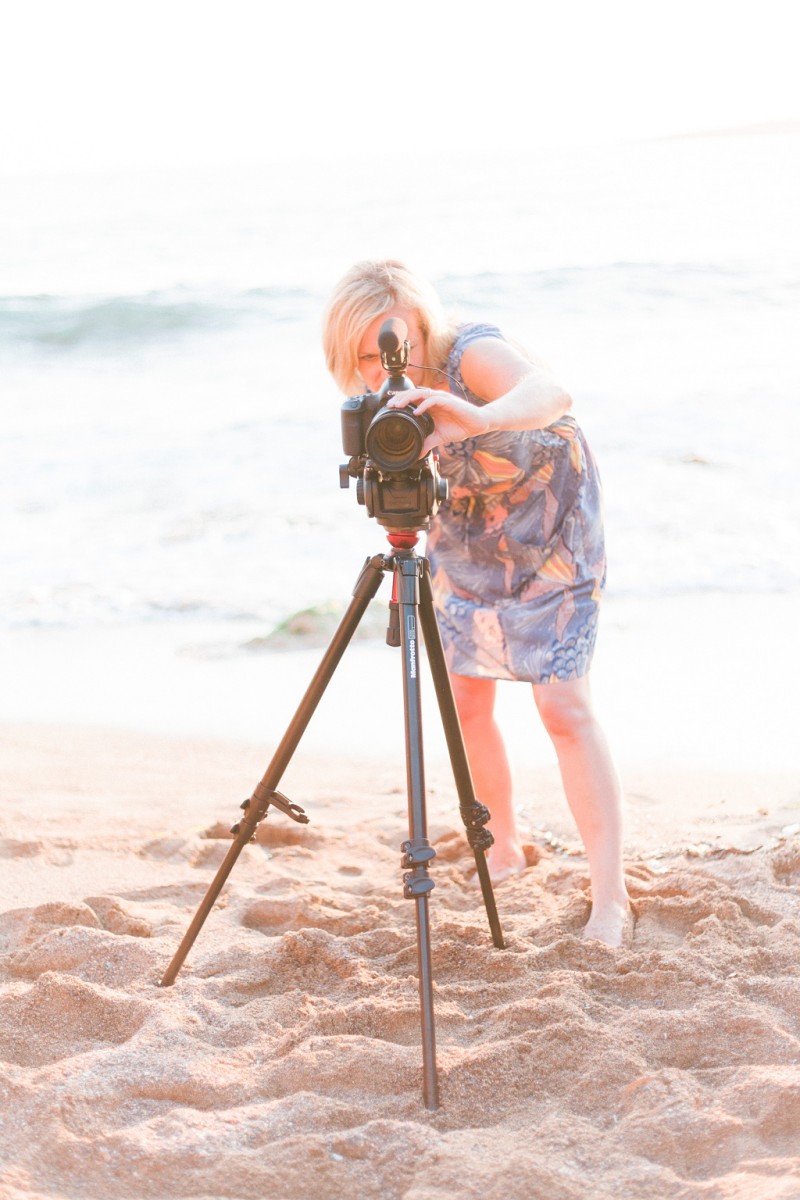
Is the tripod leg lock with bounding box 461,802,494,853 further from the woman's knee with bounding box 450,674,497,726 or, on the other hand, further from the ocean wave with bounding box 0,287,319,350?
the ocean wave with bounding box 0,287,319,350

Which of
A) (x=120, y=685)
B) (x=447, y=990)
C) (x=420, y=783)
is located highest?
(x=420, y=783)

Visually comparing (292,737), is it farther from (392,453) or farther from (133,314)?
(133,314)

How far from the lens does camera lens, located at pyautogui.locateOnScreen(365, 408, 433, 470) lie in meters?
1.98

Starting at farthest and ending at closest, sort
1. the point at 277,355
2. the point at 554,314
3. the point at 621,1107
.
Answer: the point at 554,314 < the point at 277,355 < the point at 621,1107

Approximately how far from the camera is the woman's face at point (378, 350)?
2350 mm

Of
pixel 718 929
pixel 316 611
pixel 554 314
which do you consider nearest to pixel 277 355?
pixel 554 314

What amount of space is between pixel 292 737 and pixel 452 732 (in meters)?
0.31

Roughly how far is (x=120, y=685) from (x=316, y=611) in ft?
3.07

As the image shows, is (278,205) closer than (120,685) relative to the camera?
No

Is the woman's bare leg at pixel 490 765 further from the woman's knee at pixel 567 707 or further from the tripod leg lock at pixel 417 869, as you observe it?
the tripod leg lock at pixel 417 869

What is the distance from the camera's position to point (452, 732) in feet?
7.50

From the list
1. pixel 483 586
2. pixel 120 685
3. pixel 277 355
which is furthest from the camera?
pixel 277 355

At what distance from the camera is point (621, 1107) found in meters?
1.92

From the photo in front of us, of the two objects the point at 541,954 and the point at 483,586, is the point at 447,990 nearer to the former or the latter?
the point at 541,954
